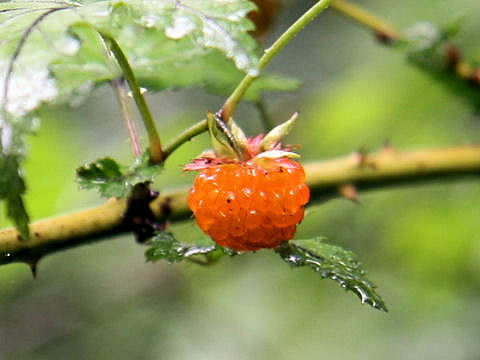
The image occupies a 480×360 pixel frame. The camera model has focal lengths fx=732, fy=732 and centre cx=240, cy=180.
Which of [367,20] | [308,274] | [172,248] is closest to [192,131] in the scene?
[172,248]

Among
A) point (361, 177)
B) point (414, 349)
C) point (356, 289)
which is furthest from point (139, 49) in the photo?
point (414, 349)

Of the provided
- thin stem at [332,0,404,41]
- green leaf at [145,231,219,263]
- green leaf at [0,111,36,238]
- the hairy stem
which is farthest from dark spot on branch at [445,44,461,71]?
green leaf at [0,111,36,238]

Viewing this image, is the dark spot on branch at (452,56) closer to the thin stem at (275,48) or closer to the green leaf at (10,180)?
the thin stem at (275,48)

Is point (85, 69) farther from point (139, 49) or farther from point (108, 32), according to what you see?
point (108, 32)

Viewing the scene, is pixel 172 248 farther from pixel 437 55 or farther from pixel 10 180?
pixel 437 55

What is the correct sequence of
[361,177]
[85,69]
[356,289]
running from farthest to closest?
[361,177] < [85,69] < [356,289]

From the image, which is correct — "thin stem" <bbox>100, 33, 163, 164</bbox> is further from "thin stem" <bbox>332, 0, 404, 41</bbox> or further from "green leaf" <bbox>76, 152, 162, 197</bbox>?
"thin stem" <bbox>332, 0, 404, 41</bbox>
